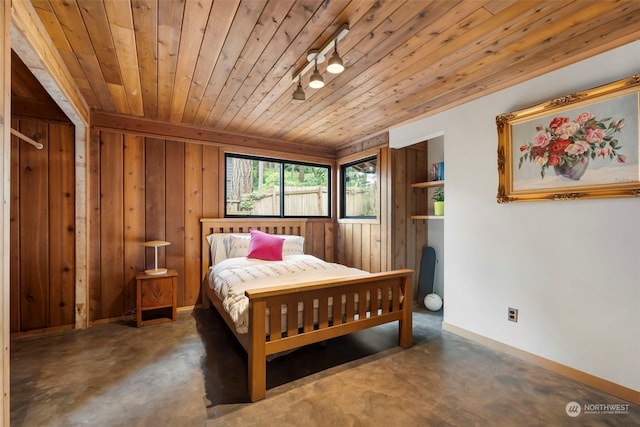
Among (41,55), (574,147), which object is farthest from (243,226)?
(574,147)

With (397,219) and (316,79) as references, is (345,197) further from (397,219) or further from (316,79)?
(316,79)

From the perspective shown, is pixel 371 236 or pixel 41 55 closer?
pixel 41 55

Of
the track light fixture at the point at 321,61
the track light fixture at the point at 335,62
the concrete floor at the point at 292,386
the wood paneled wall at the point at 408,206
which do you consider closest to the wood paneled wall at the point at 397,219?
the wood paneled wall at the point at 408,206

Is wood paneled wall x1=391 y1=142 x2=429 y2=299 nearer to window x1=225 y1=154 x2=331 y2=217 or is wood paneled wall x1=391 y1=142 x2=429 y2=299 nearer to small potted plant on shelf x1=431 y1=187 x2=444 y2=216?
small potted plant on shelf x1=431 y1=187 x2=444 y2=216

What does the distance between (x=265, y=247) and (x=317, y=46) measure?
7.34 ft

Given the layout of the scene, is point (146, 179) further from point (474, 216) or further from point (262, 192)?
point (474, 216)

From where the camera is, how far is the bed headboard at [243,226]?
11.8 ft

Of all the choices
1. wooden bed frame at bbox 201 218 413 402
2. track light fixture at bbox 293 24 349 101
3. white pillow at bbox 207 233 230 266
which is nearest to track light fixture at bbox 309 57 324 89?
track light fixture at bbox 293 24 349 101

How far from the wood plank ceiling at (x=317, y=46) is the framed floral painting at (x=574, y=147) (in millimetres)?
331

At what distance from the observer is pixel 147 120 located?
333 cm

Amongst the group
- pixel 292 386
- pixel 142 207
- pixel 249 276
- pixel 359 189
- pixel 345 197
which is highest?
pixel 359 189

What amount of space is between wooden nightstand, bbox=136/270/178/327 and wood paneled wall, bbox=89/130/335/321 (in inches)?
13.2

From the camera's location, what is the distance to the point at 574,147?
2.04m

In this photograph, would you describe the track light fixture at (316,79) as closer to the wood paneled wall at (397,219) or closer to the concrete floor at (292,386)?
the wood paneled wall at (397,219)
